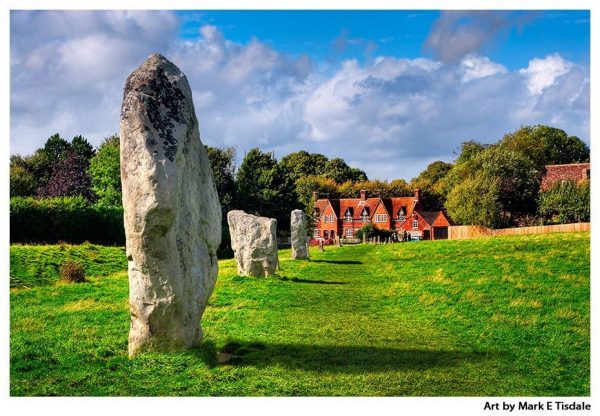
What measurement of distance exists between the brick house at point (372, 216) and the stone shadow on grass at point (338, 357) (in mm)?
77170

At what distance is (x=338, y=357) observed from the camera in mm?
13008

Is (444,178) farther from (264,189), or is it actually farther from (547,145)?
(264,189)

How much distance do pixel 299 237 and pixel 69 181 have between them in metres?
53.0

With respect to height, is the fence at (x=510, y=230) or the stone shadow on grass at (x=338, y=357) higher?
the fence at (x=510, y=230)

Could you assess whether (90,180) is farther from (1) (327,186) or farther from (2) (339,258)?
(2) (339,258)

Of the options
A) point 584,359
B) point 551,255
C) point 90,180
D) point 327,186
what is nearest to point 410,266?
point 551,255

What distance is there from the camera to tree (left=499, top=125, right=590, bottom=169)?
82125mm

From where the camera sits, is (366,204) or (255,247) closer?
(255,247)

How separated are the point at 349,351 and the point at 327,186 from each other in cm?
9155

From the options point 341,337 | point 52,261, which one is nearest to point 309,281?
point 341,337

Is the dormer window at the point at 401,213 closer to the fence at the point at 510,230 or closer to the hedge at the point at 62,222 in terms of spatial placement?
the fence at the point at 510,230

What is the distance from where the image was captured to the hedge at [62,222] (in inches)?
1841

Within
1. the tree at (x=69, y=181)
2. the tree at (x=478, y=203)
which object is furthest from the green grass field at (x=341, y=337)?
the tree at (x=69, y=181)

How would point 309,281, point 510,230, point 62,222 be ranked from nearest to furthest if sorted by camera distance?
1. point 309,281
2. point 62,222
3. point 510,230
